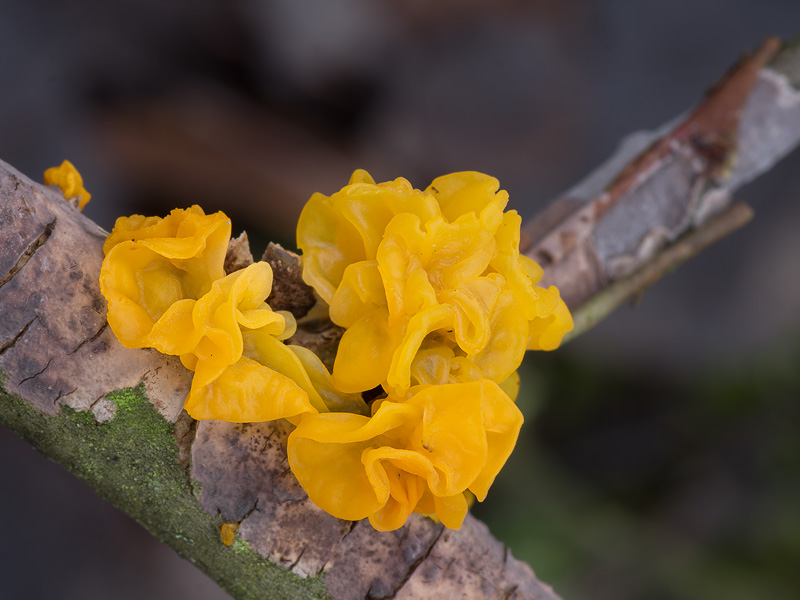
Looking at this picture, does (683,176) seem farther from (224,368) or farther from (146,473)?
(146,473)

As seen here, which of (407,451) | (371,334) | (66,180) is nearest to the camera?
(407,451)

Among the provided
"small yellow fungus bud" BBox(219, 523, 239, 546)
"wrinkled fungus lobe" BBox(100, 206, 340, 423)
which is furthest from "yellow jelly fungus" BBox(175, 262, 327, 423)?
"small yellow fungus bud" BBox(219, 523, 239, 546)

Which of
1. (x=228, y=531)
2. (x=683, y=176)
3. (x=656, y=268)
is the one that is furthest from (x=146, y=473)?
(x=683, y=176)

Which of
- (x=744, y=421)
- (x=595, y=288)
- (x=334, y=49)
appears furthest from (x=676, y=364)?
(x=334, y=49)

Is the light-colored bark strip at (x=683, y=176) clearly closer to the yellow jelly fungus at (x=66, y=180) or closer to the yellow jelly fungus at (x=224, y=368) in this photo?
the yellow jelly fungus at (x=224, y=368)

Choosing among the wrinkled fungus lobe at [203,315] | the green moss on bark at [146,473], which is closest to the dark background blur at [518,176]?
the green moss on bark at [146,473]

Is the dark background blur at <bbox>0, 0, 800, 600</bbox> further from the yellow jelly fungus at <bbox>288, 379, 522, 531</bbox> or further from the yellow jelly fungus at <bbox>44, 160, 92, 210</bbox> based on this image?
the yellow jelly fungus at <bbox>288, 379, 522, 531</bbox>

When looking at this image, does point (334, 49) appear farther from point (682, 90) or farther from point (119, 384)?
point (119, 384)
